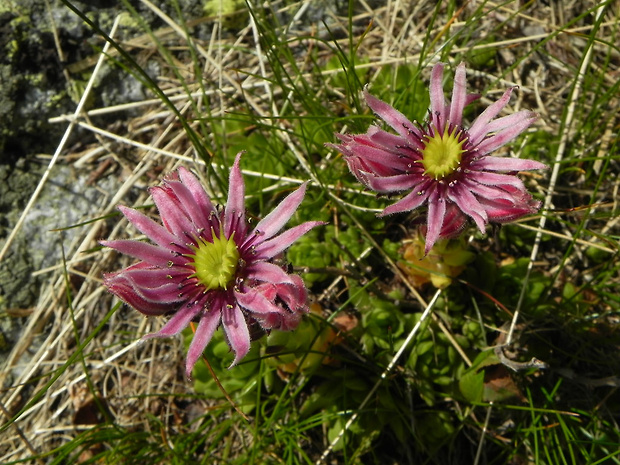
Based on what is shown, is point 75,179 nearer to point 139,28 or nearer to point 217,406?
point 139,28

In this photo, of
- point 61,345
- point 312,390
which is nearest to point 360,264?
point 312,390

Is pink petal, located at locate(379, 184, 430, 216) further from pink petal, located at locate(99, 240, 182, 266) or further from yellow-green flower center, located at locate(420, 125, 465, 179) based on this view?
pink petal, located at locate(99, 240, 182, 266)

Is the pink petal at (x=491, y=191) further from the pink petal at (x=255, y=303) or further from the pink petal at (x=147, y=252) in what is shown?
the pink petal at (x=147, y=252)

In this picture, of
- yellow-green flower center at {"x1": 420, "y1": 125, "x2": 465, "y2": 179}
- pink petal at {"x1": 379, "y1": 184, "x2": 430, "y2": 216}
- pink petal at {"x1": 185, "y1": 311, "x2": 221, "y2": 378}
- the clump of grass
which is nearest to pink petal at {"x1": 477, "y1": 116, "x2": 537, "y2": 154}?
yellow-green flower center at {"x1": 420, "y1": 125, "x2": 465, "y2": 179}

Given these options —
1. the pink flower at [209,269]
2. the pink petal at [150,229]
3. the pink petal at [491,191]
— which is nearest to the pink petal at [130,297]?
the pink flower at [209,269]

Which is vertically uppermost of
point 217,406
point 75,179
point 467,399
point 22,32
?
point 22,32

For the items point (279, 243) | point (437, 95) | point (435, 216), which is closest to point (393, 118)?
point (437, 95)

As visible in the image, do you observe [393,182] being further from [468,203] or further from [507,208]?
[507,208]
